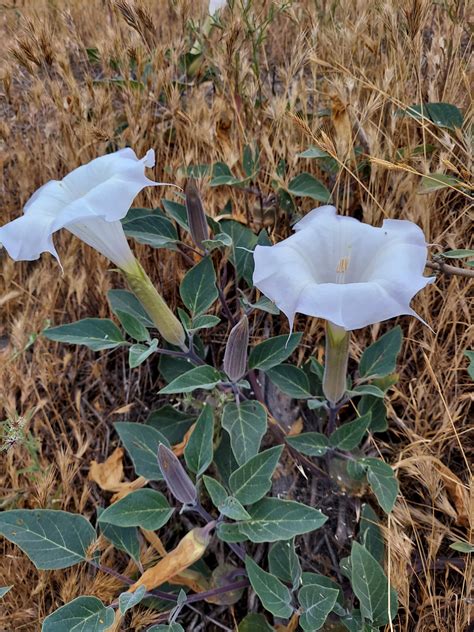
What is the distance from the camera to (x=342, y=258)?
107cm

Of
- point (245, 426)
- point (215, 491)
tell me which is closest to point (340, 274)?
point (245, 426)

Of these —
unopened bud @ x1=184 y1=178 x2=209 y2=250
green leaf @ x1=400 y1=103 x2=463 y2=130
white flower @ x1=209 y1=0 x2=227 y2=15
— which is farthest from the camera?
white flower @ x1=209 y1=0 x2=227 y2=15

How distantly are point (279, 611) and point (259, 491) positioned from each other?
0.19m

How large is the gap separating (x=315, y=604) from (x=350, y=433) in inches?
12.5

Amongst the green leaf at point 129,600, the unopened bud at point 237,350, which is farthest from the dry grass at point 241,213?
the unopened bud at point 237,350

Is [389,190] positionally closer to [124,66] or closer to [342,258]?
[342,258]

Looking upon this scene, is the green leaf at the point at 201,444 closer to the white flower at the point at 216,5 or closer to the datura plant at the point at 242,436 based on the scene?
the datura plant at the point at 242,436

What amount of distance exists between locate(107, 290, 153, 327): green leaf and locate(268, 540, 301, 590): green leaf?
533 mm

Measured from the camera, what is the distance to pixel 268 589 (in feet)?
3.35

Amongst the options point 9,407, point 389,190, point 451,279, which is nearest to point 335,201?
point 389,190

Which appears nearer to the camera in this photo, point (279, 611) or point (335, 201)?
point (279, 611)

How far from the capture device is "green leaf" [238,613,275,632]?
108 cm

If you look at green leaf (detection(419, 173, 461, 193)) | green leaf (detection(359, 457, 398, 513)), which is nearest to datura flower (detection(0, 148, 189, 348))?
green leaf (detection(359, 457, 398, 513))

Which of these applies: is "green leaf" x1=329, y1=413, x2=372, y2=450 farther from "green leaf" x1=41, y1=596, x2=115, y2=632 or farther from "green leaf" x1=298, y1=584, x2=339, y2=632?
"green leaf" x1=41, y1=596, x2=115, y2=632
